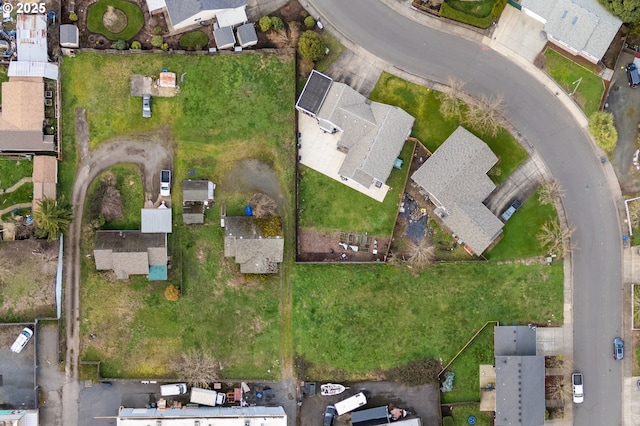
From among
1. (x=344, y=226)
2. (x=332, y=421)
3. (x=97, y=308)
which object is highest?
(x=344, y=226)

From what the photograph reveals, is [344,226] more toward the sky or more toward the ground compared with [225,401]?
more toward the sky

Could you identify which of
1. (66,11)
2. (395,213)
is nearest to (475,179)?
(395,213)

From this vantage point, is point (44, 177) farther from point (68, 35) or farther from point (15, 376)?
point (15, 376)

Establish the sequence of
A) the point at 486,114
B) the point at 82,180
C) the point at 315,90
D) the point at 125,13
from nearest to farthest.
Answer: the point at 315,90 < the point at 486,114 < the point at 82,180 < the point at 125,13

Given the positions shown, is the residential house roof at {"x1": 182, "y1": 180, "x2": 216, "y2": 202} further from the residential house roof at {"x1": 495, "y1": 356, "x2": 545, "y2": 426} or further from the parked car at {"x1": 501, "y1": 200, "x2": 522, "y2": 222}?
the residential house roof at {"x1": 495, "y1": 356, "x2": 545, "y2": 426}

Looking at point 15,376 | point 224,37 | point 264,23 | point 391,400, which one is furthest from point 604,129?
point 15,376

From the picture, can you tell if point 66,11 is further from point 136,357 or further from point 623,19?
point 623,19
